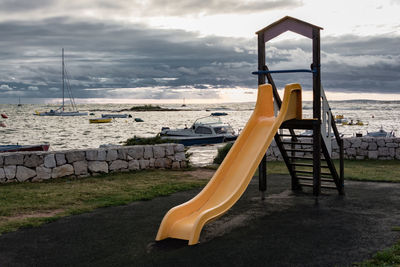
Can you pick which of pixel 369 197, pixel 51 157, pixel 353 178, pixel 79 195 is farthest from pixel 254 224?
pixel 51 157

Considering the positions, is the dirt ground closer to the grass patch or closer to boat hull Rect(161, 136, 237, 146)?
the grass patch

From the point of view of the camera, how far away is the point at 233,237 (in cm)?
653

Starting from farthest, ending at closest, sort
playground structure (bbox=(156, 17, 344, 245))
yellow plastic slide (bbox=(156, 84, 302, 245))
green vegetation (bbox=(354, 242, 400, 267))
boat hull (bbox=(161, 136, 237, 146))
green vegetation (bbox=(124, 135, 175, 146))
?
boat hull (bbox=(161, 136, 237, 146))
green vegetation (bbox=(124, 135, 175, 146))
playground structure (bbox=(156, 17, 344, 245))
yellow plastic slide (bbox=(156, 84, 302, 245))
green vegetation (bbox=(354, 242, 400, 267))

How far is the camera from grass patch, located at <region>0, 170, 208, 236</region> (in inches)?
322

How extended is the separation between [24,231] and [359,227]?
217 inches

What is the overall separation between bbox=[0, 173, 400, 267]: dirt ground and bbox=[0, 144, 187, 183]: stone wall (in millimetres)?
3725

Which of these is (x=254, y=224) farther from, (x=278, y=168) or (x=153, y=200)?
(x=278, y=168)

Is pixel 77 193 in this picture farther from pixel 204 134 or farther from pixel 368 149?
pixel 204 134

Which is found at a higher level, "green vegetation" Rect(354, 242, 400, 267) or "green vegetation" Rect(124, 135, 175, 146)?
"green vegetation" Rect(124, 135, 175, 146)

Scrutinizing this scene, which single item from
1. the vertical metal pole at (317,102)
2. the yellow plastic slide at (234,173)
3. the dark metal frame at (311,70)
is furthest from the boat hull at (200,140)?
the yellow plastic slide at (234,173)

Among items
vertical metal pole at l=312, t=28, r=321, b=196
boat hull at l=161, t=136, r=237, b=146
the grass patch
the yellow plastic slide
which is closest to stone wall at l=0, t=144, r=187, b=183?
the grass patch

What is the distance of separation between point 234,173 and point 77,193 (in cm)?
414

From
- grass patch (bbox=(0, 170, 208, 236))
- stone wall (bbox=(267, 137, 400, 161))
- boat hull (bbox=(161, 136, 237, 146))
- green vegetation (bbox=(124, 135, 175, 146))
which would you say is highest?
green vegetation (bbox=(124, 135, 175, 146))

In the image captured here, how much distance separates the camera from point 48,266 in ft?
18.1
